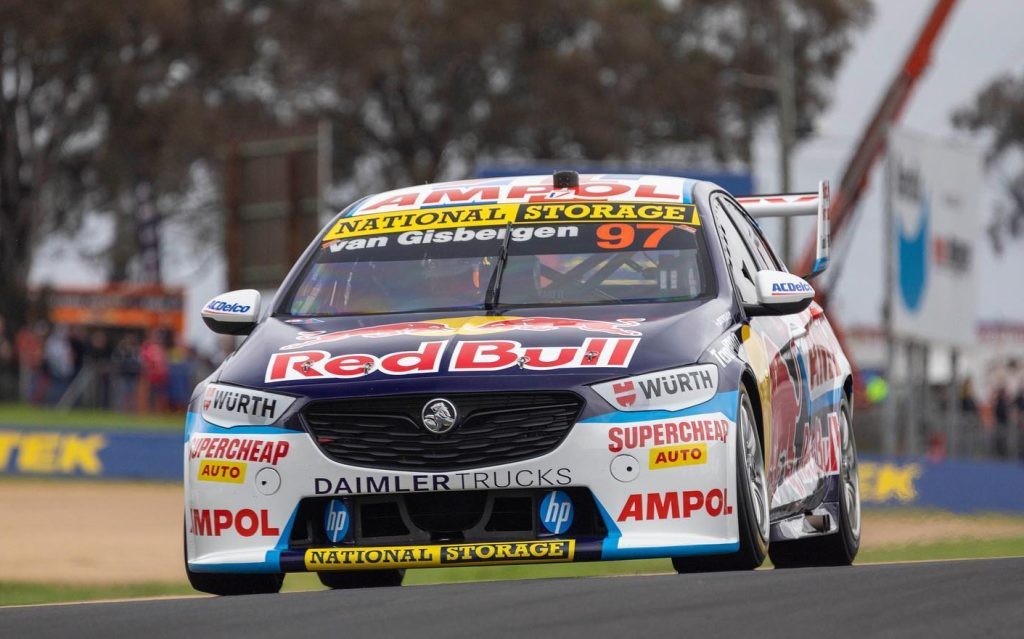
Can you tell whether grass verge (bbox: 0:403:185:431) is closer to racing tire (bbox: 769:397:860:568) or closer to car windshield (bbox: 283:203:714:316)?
racing tire (bbox: 769:397:860:568)

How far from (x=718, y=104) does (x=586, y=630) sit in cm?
4711

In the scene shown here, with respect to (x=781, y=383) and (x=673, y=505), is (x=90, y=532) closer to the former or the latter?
(x=781, y=383)

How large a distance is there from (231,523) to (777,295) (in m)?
2.16

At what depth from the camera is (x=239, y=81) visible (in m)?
46.9

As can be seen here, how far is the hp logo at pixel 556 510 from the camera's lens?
23.3 ft

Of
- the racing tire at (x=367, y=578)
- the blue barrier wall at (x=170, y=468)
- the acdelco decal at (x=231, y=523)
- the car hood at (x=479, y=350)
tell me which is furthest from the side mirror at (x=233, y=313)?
the blue barrier wall at (x=170, y=468)

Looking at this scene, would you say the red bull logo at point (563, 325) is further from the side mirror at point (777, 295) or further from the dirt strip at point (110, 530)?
the dirt strip at point (110, 530)

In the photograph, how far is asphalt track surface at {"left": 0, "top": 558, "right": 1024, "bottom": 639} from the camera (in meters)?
5.79

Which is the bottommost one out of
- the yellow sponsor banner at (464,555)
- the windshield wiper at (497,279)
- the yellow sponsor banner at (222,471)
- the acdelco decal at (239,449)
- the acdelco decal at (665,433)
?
the yellow sponsor banner at (464,555)

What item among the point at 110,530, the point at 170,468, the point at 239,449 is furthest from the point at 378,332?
the point at 170,468

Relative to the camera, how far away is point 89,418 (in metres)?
31.6

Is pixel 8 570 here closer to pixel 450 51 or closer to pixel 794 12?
pixel 450 51

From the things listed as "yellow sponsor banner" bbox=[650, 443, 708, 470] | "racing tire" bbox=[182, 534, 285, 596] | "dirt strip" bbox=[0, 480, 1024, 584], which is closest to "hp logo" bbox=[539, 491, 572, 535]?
"yellow sponsor banner" bbox=[650, 443, 708, 470]

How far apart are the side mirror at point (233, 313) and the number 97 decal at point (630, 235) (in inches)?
52.5
